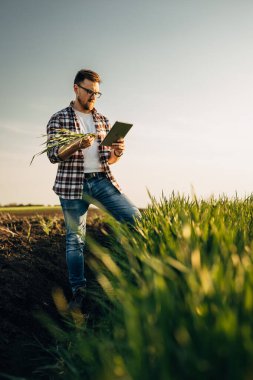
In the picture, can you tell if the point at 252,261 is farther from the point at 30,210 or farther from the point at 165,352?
the point at 30,210

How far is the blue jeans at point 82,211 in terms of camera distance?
3684 mm

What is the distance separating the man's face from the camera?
3826mm

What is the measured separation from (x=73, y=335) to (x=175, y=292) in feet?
4.75

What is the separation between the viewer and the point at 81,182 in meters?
3.70

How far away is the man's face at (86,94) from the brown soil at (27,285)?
1751 mm

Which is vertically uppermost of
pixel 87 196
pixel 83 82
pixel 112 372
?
pixel 83 82

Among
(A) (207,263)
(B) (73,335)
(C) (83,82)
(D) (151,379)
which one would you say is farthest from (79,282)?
(D) (151,379)

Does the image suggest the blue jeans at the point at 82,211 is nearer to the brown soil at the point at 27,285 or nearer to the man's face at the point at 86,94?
the brown soil at the point at 27,285

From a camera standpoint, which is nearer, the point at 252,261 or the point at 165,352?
the point at 165,352

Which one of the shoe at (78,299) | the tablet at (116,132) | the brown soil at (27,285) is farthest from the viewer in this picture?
the shoe at (78,299)

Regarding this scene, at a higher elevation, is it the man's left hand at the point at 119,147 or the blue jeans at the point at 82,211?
the man's left hand at the point at 119,147

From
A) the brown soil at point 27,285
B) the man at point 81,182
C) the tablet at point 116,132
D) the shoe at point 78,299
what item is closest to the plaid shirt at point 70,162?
the man at point 81,182

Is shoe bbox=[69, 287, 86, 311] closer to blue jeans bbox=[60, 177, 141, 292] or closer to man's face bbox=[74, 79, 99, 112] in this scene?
blue jeans bbox=[60, 177, 141, 292]

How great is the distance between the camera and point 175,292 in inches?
54.7
